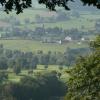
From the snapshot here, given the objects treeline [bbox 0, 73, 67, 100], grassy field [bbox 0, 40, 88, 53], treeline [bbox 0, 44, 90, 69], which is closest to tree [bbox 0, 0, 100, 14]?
treeline [bbox 0, 73, 67, 100]

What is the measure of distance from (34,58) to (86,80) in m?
135

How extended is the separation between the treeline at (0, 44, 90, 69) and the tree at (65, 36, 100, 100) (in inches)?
4395

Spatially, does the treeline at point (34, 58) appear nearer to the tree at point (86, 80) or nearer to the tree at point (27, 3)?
Answer: the tree at point (86, 80)

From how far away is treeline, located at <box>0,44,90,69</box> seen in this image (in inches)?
5778

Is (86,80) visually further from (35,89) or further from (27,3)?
(35,89)

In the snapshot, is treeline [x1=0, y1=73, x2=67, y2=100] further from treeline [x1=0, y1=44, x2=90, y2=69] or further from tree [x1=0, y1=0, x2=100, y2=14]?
tree [x1=0, y1=0, x2=100, y2=14]

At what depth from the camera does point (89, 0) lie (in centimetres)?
1004

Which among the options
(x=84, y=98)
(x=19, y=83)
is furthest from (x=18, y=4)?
(x=19, y=83)

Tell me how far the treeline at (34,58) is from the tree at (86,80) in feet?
366

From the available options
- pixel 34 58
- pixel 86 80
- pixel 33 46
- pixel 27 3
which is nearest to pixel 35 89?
pixel 34 58

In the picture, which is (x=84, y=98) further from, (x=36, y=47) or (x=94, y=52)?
(x=36, y=47)

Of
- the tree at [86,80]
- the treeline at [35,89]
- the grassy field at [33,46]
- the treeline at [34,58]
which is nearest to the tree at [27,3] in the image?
the tree at [86,80]

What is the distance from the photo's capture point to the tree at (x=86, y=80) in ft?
81.3

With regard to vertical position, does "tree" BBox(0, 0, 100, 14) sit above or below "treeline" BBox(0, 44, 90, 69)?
above
